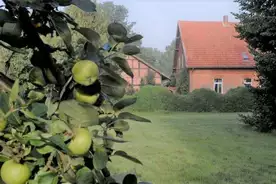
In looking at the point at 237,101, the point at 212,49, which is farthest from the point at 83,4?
the point at 212,49

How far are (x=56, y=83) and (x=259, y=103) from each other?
1065cm

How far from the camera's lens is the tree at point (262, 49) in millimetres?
9906

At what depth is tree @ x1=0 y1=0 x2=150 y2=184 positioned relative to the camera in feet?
1.81

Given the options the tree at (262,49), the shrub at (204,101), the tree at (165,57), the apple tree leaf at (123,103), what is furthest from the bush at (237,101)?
the tree at (165,57)

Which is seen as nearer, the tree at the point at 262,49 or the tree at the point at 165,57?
the tree at the point at 262,49

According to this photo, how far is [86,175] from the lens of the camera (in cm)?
57

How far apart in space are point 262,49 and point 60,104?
1064 centimetres

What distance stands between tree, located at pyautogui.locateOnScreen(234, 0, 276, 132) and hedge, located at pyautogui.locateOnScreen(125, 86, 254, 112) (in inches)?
364

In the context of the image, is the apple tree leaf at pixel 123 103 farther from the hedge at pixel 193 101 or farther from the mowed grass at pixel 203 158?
the hedge at pixel 193 101

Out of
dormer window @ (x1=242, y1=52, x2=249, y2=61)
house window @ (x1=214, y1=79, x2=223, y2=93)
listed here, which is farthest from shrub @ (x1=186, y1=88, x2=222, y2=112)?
dormer window @ (x1=242, y1=52, x2=249, y2=61)

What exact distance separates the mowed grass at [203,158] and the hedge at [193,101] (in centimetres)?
983

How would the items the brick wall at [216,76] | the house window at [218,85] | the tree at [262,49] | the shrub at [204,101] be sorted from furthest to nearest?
1. the house window at [218,85]
2. the brick wall at [216,76]
3. the shrub at [204,101]
4. the tree at [262,49]

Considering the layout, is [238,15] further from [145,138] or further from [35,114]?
[35,114]

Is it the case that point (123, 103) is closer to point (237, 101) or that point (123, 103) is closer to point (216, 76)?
point (237, 101)
